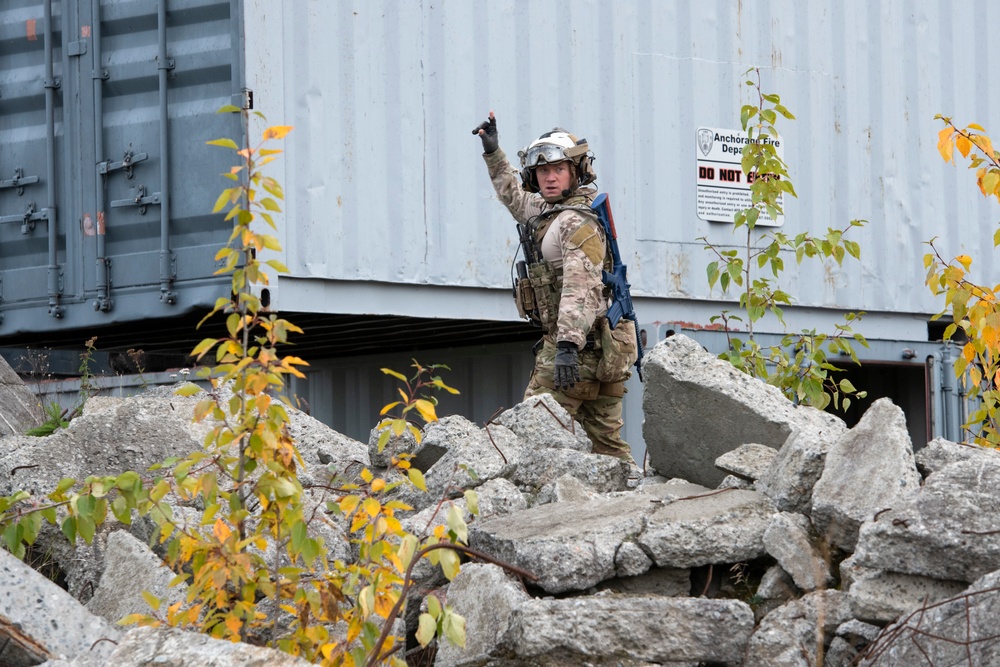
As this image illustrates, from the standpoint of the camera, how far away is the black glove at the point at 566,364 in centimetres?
529

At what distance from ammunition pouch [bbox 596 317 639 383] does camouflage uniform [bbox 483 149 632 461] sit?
0.02 metres

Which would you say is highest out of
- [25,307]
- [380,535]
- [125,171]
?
[125,171]

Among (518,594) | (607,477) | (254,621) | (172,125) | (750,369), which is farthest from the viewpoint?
(172,125)

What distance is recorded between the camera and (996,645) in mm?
2521

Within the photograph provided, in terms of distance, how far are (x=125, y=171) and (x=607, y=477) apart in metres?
2.96

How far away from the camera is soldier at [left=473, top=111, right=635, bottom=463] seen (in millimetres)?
5344

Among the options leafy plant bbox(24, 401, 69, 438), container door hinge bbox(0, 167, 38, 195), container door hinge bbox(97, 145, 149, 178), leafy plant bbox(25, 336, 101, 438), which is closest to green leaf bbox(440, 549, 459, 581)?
leafy plant bbox(25, 336, 101, 438)

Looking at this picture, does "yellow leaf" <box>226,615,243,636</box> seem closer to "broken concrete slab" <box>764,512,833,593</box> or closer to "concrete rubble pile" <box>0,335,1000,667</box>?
"concrete rubble pile" <box>0,335,1000,667</box>

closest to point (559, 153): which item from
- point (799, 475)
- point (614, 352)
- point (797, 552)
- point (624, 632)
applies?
Result: point (614, 352)

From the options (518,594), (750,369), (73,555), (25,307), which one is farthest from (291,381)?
(518,594)

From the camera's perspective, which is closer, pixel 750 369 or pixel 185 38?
pixel 750 369

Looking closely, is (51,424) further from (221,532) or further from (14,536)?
(221,532)

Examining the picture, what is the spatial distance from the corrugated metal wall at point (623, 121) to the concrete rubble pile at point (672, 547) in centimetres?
186

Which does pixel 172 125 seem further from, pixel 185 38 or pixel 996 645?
pixel 996 645
